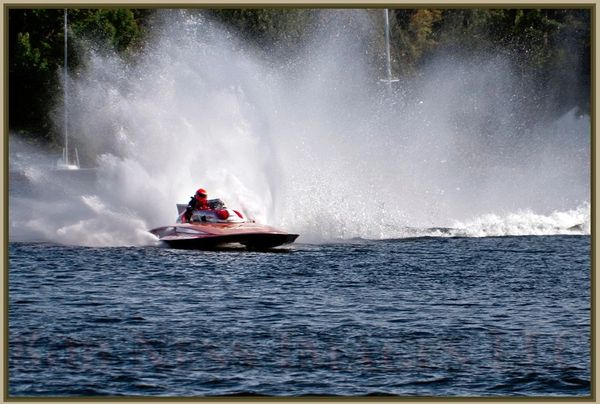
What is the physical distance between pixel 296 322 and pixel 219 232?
9.55 meters

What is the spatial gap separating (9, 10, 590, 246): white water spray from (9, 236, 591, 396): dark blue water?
4.35m

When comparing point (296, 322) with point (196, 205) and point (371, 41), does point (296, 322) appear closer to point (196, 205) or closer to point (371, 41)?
point (196, 205)

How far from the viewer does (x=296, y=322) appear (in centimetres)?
2169

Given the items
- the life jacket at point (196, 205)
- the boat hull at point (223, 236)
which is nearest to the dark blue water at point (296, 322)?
the boat hull at point (223, 236)

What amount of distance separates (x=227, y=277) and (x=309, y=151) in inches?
745

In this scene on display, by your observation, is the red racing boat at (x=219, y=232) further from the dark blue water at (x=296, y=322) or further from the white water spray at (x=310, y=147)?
the white water spray at (x=310, y=147)

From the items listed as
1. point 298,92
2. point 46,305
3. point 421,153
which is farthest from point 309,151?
point 46,305

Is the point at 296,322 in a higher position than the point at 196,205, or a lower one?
lower

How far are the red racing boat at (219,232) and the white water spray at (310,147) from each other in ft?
6.62

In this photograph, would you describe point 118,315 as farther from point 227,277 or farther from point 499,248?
point 499,248

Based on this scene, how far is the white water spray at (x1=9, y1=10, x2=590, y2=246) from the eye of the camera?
36.7m

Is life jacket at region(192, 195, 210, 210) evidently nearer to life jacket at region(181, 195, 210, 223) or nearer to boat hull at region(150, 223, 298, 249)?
life jacket at region(181, 195, 210, 223)

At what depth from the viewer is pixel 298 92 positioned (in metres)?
53.8

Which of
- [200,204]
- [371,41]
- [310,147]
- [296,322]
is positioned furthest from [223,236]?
[371,41]
